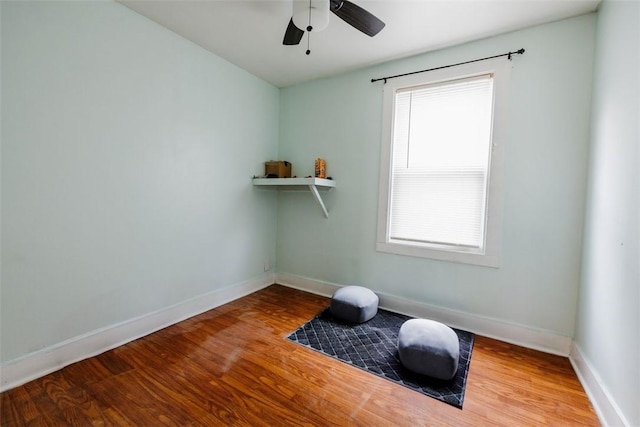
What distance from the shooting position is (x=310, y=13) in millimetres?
1466

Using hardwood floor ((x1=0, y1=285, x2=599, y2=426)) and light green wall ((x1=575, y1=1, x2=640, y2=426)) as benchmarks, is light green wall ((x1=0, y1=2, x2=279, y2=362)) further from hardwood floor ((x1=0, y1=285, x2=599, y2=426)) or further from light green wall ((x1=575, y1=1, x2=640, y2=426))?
light green wall ((x1=575, y1=1, x2=640, y2=426))

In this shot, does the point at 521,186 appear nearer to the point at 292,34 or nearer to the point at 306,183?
the point at 306,183

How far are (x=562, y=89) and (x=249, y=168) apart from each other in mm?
2917

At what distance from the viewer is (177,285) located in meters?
2.34

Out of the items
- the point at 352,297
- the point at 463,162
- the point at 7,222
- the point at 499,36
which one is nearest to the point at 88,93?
the point at 7,222

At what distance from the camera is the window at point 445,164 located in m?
2.15

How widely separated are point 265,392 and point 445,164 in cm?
230

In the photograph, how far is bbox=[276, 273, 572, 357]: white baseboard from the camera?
196cm

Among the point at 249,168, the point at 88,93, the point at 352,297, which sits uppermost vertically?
the point at 88,93

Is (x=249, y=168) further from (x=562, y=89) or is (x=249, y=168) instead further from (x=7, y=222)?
(x=562, y=89)

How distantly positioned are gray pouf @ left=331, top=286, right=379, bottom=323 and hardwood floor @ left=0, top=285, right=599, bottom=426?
1.83 feet

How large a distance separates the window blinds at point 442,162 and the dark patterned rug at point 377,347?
2.84 ft

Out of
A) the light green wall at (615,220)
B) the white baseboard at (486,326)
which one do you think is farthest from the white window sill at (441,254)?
the light green wall at (615,220)

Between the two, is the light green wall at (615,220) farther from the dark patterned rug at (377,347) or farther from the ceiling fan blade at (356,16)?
the ceiling fan blade at (356,16)
